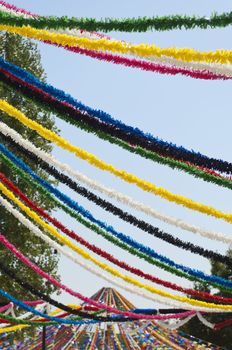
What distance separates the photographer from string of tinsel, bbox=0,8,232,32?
7.94ft

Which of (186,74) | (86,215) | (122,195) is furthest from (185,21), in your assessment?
(86,215)

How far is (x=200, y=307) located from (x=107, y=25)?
503 cm

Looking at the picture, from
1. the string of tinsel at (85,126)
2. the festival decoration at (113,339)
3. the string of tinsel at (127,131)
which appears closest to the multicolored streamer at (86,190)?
the string of tinsel at (85,126)

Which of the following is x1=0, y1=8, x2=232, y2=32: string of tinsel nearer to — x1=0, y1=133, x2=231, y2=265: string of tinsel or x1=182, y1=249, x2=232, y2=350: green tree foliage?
x1=0, y1=133, x2=231, y2=265: string of tinsel

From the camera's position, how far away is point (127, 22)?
8.33 feet

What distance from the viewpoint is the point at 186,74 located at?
117 inches

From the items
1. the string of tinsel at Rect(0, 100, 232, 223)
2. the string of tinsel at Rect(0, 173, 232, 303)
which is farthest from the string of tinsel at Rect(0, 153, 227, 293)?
the string of tinsel at Rect(0, 100, 232, 223)

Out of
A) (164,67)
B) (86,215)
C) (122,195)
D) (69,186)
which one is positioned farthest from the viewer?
(86,215)

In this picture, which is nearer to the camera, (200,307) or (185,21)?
(185,21)

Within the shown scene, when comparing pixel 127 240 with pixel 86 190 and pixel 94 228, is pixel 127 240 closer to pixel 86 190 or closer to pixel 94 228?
pixel 94 228

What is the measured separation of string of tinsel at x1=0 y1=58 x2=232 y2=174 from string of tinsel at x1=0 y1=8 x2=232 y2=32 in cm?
63

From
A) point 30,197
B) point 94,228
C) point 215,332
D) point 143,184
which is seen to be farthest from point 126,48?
point 215,332

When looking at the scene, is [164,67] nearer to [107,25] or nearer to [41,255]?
[107,25]

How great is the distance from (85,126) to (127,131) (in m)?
0.28
